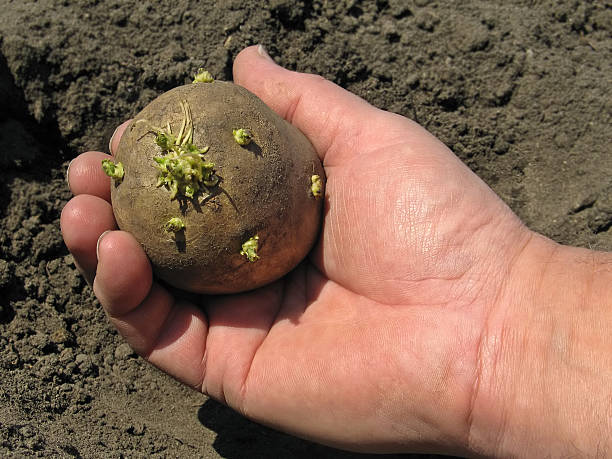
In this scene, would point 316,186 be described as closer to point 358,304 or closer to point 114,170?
point 358,304

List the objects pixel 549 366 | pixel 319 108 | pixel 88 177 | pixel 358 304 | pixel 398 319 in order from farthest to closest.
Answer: pixel 319 108 → pixel 88 177 → pixel 358 304 → pixel 398 319 → pixel 549 366

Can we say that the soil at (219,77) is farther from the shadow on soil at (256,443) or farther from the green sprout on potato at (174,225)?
the green sprout on potato at (174,225)

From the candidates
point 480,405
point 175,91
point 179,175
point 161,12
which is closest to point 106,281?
point 179,175

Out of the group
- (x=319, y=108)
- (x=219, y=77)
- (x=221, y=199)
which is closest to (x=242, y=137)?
(x=221, y=199)

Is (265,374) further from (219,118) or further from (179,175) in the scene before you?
(219,118)

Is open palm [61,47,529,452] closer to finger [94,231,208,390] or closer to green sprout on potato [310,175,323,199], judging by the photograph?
finger [94,231,208,390]

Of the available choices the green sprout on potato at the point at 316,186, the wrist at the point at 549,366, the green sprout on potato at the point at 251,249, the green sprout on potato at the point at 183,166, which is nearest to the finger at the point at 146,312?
the green sprout on potato at the point at 183,166
